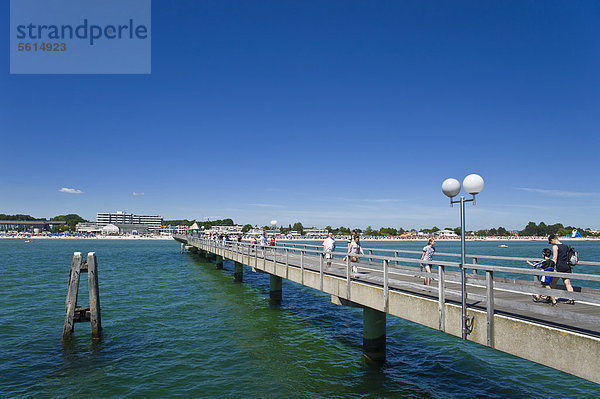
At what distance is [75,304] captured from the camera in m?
14.7

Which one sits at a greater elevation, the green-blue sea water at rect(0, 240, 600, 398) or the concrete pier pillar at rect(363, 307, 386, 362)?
the concrete pier pillar at rect(363, 307, 386, 362)

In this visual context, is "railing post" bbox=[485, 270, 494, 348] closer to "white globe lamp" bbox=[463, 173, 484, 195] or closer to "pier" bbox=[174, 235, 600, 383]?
"pier" bbox=[174, 235, 600, 383]

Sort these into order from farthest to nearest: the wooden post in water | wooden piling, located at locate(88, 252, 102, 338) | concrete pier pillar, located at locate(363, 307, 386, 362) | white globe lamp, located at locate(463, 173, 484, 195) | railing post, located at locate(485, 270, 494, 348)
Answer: wooden piling, located at locate(88, 252, 102, 338) < the wooden post in water < concrete pier pillar, located at locate(363, 307, 386, 362) < white globe lamp, located at locate(463, 173, 484, 195) < railing post, located at locate(485, 270, 494, 348)

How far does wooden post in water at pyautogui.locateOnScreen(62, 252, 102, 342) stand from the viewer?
568 inches

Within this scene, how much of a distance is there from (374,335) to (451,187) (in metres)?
6.48

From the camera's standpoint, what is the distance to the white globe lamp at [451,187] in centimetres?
830

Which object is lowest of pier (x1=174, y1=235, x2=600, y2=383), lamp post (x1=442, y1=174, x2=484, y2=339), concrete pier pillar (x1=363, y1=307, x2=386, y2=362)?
concrete pier pillar (x1=363, y1=307, x2=386, y2=362)

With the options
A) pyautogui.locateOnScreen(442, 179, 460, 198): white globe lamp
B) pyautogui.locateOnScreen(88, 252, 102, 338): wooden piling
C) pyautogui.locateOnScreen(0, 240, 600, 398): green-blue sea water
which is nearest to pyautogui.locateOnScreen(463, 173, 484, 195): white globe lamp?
pyautogui.locateOnScreen(442, 179, 460, 198): white globe lamp

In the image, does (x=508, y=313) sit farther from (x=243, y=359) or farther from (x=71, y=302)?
(x=71, y=302)

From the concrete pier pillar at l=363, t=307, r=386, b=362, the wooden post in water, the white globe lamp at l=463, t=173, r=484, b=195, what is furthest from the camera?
the wooden post in water

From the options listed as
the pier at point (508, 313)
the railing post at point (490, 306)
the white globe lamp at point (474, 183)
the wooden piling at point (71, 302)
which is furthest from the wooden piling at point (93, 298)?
the railing post at point (490, 306)

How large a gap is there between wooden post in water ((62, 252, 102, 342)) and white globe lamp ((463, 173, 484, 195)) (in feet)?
43.0

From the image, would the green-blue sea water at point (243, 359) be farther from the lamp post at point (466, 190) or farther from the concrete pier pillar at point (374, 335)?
the lamp post at point (466, 190)

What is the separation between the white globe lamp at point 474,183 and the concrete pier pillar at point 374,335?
6.25 metres
